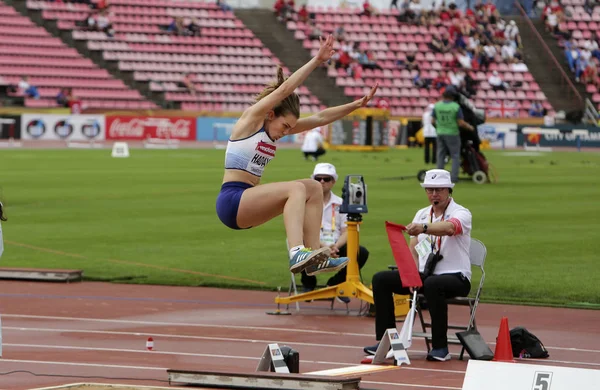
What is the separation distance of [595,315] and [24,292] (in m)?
6.21

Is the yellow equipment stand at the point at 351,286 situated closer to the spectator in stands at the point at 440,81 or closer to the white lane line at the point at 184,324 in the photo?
the white lane line at the point at 184,324

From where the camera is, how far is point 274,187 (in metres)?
8.34

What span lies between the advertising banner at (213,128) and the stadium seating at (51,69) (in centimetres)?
228

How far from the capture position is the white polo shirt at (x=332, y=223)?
13.1m

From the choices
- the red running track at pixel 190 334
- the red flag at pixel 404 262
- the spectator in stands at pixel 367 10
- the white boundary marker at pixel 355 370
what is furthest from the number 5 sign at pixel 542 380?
the spectator in stands at pixel 367 10

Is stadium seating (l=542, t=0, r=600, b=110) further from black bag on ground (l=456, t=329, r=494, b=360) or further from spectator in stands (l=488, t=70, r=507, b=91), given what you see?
black bag on ground (l=456, t=329, r=494, b=360)

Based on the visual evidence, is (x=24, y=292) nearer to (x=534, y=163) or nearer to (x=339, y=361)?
(x=339, y=361)

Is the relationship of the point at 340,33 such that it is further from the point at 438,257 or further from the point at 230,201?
the point at 230,201

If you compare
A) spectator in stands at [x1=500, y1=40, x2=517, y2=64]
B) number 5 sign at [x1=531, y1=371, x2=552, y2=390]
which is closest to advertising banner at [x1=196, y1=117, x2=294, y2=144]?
spectator in stands at [x1=500, y1=40, x2=517, y2=64]

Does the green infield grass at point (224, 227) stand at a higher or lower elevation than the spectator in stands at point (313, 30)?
lower

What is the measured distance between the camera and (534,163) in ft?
125

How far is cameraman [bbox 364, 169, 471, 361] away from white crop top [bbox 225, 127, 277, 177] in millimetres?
2077

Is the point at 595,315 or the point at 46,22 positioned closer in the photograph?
the point at 595,315

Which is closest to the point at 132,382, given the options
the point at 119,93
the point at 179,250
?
the point at 179,250
